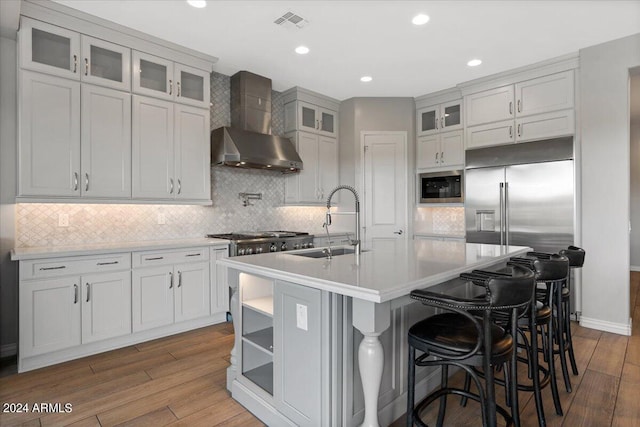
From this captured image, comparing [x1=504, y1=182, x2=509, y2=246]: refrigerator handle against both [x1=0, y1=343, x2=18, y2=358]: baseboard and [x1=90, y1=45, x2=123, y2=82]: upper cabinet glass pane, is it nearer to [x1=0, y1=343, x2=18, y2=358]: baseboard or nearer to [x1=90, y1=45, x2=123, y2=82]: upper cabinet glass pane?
[x1=90, y1=45, x2=123, y2=82]: upper cabinet glass pane

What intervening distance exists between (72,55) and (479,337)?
374cm

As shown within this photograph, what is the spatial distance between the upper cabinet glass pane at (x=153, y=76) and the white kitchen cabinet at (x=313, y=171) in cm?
190

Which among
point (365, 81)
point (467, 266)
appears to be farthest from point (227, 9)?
point (467, 266)

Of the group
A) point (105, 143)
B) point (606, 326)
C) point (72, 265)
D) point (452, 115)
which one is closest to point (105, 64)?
point (105, 143)

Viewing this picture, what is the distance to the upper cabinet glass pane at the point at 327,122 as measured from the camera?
530 cm

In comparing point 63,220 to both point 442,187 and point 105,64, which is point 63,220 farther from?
point 442,187

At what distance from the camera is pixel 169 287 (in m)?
3.38

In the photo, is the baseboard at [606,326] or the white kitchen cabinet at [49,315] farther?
the baseboard at [606,326]

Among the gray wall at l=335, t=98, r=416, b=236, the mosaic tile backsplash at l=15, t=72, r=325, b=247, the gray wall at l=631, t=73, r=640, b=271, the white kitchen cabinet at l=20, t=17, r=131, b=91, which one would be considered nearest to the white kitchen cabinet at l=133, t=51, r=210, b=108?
the white kitchen cabinet at l=20, t=17, r=131, b=91

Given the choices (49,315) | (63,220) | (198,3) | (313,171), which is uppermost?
(198,3)

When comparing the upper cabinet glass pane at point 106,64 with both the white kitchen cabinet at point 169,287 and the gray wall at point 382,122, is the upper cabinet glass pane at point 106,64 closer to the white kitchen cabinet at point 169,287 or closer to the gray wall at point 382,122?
the white kitchen cabinet at point 169,287

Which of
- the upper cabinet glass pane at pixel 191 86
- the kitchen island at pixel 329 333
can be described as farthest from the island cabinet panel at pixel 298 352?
the upper cabinet glass pane at pixel 191 86

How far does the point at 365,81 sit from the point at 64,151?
3.49 metres

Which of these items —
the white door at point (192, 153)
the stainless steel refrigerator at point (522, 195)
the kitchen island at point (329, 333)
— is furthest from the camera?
the stainless steel refrigerator at point (522, 195)
